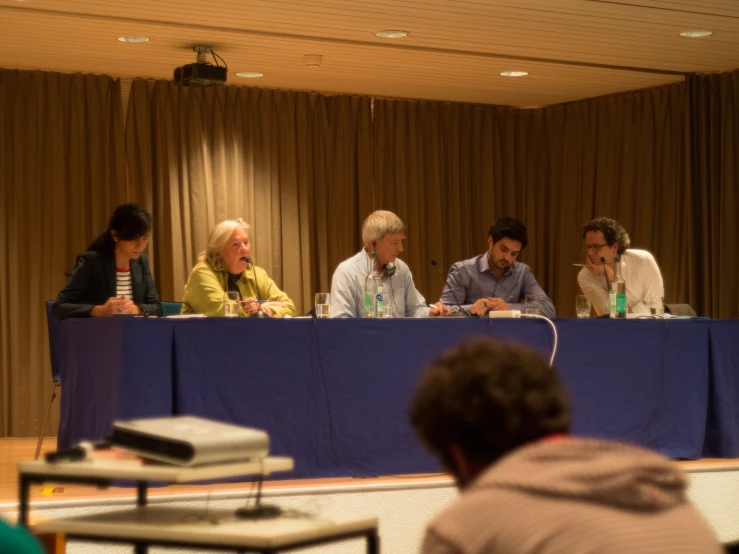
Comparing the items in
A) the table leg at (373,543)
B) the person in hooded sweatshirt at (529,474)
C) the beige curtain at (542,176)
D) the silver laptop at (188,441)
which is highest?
the beige curtain at (542,176)

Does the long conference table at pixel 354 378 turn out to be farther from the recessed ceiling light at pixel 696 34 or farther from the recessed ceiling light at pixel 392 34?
the recessed ceiling light at pixel 392 34

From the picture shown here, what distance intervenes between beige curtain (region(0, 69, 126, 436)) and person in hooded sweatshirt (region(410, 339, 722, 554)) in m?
6.18

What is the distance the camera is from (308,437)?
14.4ft

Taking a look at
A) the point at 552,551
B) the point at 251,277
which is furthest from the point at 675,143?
the point at 552,551

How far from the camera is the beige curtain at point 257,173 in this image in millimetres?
7574

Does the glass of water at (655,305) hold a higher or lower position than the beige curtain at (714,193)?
lower

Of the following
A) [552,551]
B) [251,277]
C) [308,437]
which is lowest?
[308,437]

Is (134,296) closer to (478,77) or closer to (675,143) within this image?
(478,77)

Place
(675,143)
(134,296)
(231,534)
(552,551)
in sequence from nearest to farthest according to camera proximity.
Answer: (552,551)
(231,534)
(134,296)
(675,143)

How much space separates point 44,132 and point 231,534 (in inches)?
227

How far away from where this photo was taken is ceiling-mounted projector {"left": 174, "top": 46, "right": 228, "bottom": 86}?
6430mm

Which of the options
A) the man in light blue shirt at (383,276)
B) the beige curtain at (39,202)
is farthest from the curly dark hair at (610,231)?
the beige curtain at (39,202)

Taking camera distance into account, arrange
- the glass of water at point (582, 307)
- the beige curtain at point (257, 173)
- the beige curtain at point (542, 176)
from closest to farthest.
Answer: the glass of water at point (582, 307), the beige curtain at point (257, 173), the beige curtain at point (542, 176)

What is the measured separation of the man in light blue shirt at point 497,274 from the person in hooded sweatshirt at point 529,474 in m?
4.18
